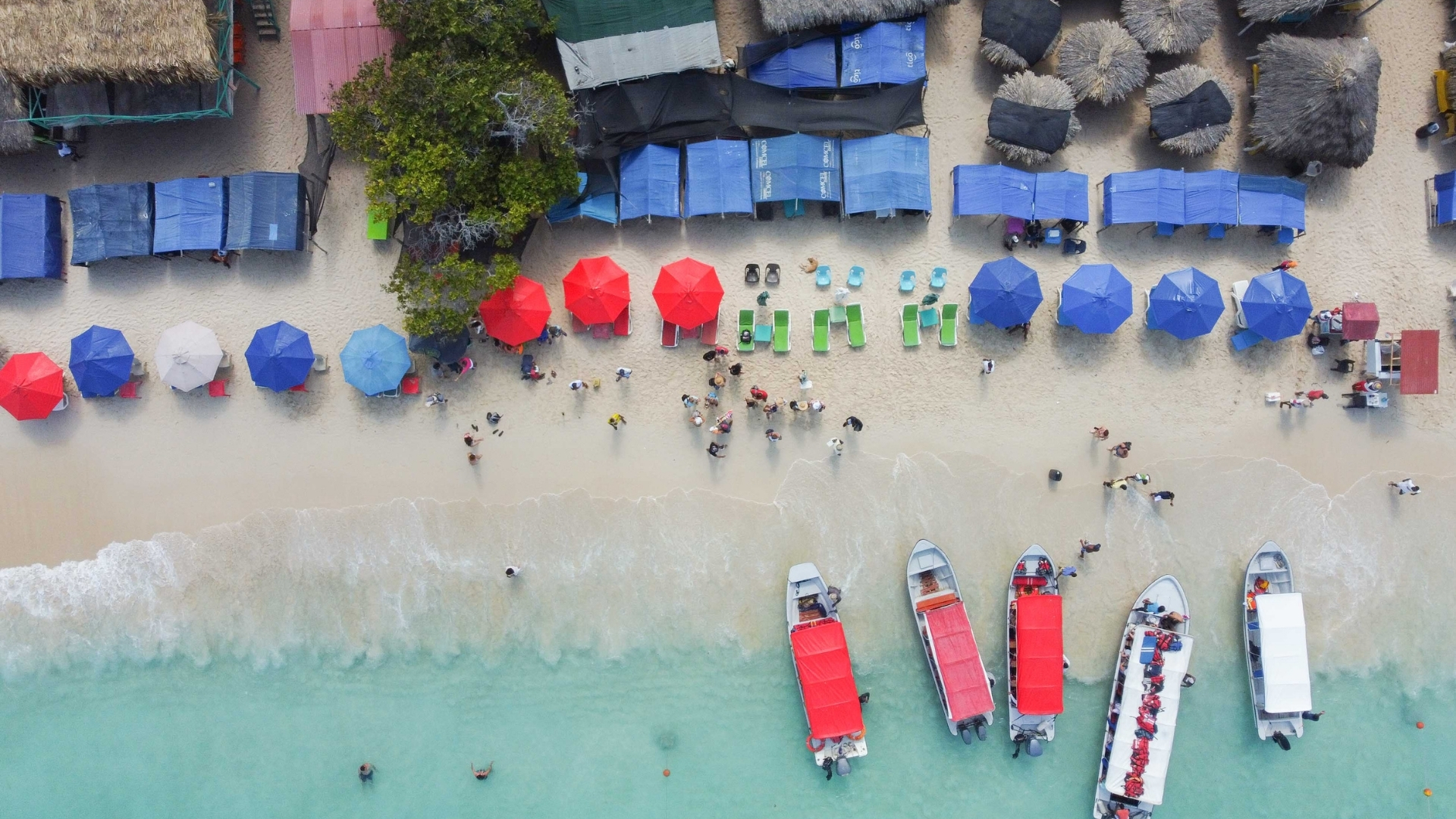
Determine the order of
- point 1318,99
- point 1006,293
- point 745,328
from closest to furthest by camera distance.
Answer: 1. point 1318,99
2. point 1006,293
3. point 745,328

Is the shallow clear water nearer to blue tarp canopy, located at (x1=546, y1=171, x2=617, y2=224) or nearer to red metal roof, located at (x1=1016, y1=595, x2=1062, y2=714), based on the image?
red metal roof, located at (x1=1016, y1=595, x2=1062, y2=714)

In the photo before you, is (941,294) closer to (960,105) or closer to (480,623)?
(960,105)

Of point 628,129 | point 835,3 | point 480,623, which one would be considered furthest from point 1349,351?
point 480,623

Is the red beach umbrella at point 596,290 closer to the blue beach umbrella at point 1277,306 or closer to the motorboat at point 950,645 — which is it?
the motorboat at point 950,645

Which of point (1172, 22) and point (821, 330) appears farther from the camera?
point (821, 330)

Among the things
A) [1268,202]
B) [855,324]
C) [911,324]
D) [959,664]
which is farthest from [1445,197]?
[959,664]

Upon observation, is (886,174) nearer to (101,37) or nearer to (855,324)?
(855,324)
